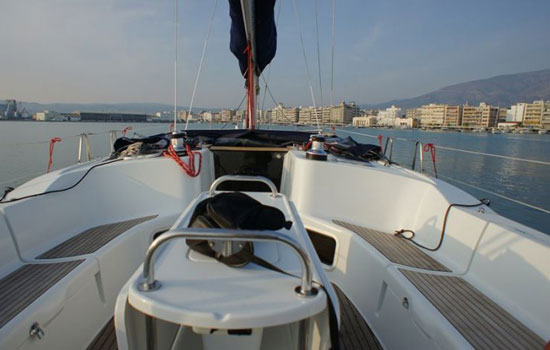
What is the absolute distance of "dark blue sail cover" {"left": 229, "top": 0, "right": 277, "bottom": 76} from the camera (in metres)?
2.95

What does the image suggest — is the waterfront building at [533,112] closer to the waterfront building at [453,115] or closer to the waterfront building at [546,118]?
the waterfront building at [546,118]

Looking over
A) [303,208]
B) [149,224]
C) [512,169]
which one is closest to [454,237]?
[303,208]

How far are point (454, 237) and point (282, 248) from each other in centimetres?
153

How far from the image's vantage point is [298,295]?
2.72ft

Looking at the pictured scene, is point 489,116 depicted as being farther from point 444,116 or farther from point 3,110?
point 3,110

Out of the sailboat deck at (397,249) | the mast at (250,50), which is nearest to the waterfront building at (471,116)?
the mast at (250,50)

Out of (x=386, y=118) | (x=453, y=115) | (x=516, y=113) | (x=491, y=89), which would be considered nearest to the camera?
(x=386, y=118)

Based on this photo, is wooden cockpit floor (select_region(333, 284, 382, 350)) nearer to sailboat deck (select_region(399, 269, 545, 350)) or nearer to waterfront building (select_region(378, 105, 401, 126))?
sailboat deck (select_region(399, 269, 545, 350))

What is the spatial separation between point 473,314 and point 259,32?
128 inches

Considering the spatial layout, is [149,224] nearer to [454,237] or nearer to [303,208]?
[303,208]

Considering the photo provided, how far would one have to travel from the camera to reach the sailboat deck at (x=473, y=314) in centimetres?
128

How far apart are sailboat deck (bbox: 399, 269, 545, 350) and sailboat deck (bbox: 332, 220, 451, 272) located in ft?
0.45

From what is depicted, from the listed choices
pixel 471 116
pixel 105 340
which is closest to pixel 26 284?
pixel 105 340

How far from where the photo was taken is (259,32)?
334 centimetres
